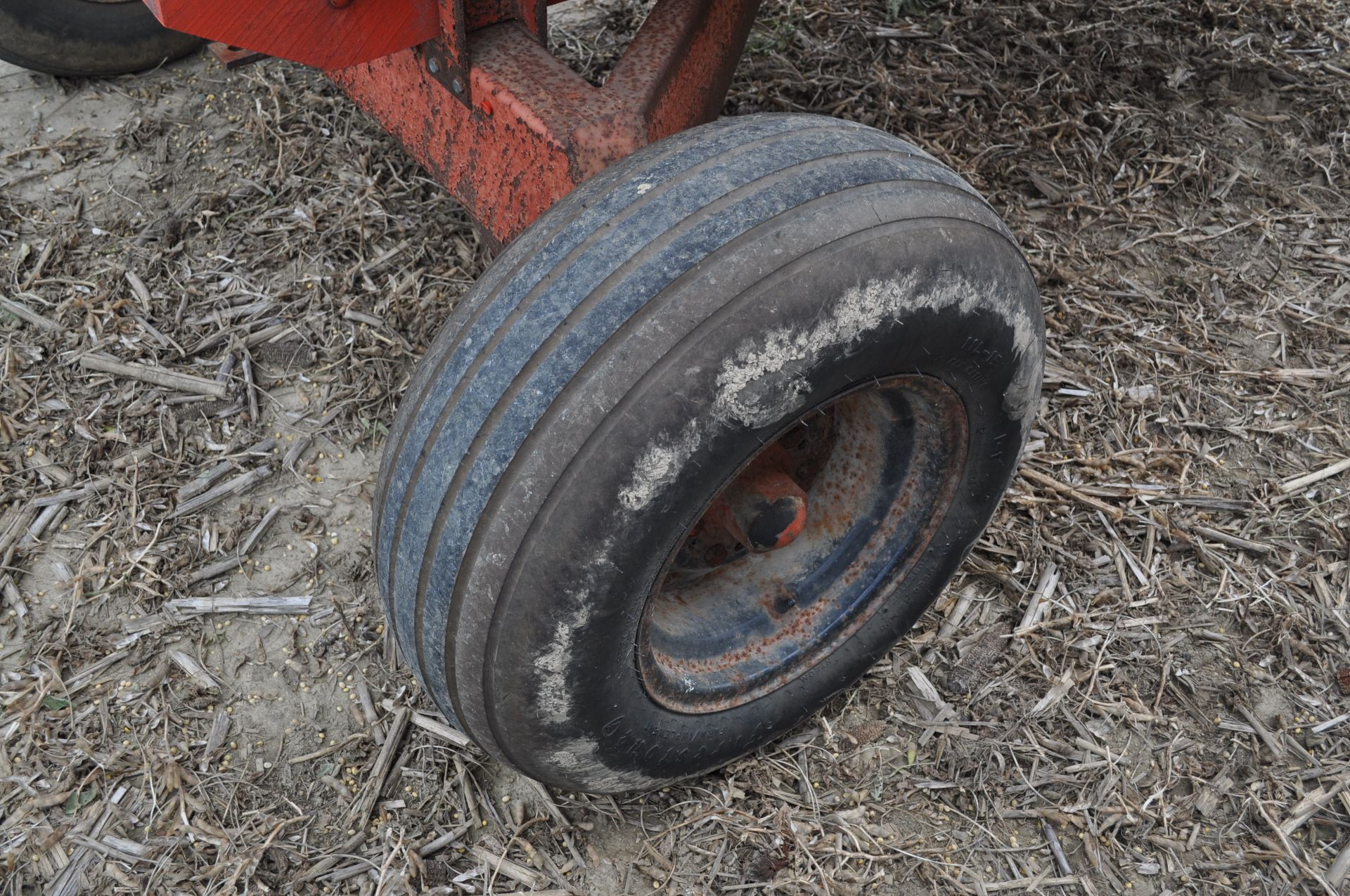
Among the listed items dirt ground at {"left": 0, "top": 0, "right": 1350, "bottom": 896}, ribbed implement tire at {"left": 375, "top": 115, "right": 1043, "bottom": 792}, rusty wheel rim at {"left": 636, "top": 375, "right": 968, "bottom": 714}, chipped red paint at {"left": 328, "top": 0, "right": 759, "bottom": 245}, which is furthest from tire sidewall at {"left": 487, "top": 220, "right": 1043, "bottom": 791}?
chipped red paint at {"left": 328, "top": 0, "right": 759, "bottom": 245}

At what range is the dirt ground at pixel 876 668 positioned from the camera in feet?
6.64

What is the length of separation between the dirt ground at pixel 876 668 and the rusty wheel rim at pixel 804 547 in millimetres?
263

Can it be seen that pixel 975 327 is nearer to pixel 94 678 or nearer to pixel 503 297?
pixel 503 297

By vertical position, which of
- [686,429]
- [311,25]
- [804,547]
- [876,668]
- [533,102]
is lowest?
[876,668]

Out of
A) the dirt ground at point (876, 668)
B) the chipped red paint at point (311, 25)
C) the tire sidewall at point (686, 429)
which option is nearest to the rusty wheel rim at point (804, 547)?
the tire sidewall at point (686, 429)

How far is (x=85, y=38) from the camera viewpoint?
3.31m

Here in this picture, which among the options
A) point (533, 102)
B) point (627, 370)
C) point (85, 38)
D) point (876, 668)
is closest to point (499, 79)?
point (533, 102)

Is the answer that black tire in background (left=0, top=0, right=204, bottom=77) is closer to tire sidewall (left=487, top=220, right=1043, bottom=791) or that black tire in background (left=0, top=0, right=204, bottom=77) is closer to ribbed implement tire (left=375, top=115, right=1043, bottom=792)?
ribbed implement tire (left=375, top=115, right=1043, bottom=792)

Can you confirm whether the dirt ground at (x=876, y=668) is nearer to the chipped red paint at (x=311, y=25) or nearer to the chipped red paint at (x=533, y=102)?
the chipped red paint at (x=533, y=102)

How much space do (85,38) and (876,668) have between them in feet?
10.0

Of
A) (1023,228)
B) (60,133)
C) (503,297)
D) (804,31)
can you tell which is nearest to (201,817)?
(503,297)

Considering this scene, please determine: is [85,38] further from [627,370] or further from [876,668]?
[876,668]

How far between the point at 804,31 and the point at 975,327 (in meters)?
2.37

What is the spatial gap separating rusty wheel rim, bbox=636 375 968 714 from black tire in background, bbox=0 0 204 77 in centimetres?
264
